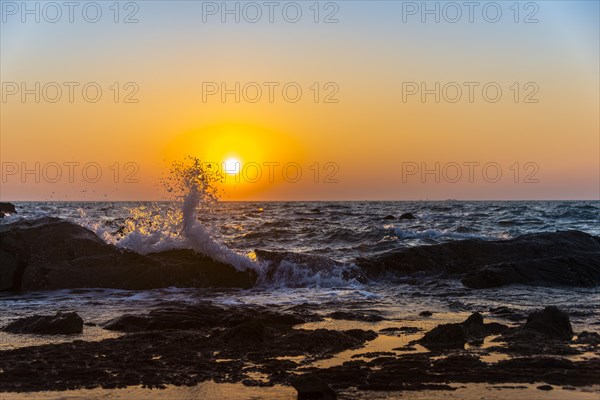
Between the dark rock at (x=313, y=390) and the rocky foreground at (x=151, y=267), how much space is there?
955 centimetres

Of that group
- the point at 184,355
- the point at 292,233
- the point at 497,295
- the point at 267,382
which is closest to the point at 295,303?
the point at 497,295

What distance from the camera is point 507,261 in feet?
59.4

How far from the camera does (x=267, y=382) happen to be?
666 cm

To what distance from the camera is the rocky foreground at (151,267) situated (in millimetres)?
14852

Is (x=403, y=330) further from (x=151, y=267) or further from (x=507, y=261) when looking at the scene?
(x=507, y=261)

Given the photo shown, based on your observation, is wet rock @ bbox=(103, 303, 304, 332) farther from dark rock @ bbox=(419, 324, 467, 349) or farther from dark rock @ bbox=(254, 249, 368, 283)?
dark rock @ bbox=(254, 249, 368, 283)

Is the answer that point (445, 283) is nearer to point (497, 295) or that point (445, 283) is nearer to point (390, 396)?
point (497, 295)

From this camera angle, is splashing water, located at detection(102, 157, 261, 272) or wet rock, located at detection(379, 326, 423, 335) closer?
wet rock, located at detection(379, 326, 423, 335)

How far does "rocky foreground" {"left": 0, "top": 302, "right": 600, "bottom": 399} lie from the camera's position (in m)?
6.67

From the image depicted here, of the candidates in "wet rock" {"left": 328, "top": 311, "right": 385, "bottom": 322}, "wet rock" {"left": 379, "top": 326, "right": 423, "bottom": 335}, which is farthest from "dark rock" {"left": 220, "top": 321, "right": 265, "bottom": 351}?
"wet rock" {"left": 328, "top": 311, "right": 385, "bottom": 322}

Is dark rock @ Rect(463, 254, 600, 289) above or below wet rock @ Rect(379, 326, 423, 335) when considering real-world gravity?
above

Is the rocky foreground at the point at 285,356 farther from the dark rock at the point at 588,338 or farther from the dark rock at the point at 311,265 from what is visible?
the dark rock at the point at 311,265

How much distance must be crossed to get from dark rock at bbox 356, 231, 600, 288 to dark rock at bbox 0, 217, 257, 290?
4340 mm

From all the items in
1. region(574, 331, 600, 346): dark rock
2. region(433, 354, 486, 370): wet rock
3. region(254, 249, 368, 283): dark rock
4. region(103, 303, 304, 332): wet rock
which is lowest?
region(574, 331, 600, 346): dark rock
